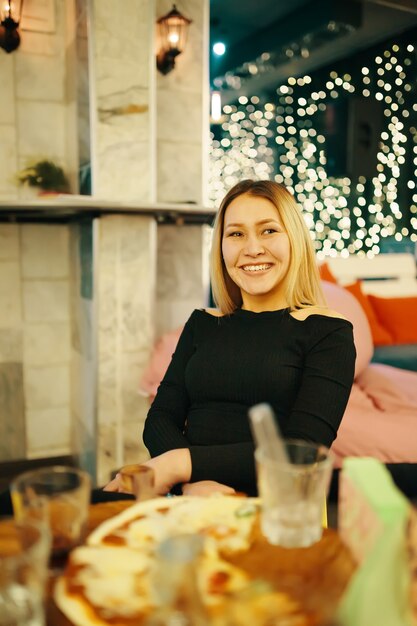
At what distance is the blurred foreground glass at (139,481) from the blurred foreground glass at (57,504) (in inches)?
6.2

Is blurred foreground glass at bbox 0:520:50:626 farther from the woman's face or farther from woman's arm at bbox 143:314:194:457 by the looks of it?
the woman's face

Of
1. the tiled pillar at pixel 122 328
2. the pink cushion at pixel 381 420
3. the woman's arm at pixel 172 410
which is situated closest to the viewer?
the woman's arm at pixel 172 410

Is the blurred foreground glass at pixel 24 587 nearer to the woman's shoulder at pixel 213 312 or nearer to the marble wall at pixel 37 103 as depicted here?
the woman's shoulder at pixel 213 312

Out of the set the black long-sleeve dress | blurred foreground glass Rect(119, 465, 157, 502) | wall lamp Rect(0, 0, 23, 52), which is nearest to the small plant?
wall lamp Rect(0, 0, 23, 52)

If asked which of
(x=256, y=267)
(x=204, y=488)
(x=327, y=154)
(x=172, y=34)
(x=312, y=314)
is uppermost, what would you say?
(x=172, y=34)

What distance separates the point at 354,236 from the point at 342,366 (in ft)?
15.3

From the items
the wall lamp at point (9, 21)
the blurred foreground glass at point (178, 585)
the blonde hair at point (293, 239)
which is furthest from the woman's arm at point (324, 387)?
the wall lamp at point (9, 21)

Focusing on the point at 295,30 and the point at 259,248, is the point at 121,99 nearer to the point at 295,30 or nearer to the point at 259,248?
the point at 259,248

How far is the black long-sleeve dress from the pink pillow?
4.45 ft

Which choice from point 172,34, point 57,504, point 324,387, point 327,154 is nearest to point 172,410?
point 324,387

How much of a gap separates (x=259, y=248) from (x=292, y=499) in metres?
0.83

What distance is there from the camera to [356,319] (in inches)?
112

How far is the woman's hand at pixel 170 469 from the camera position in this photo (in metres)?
1.27

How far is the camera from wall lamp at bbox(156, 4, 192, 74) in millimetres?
2783
